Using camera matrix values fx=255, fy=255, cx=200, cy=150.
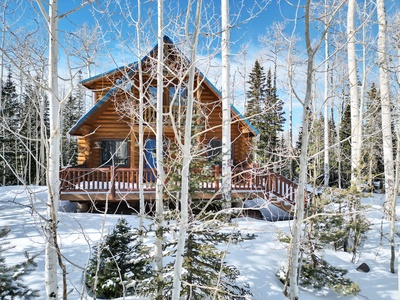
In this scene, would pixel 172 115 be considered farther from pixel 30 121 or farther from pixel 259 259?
pixel 30 121

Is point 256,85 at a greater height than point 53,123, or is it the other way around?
point 256,85

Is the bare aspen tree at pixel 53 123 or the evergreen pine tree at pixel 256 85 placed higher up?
the evergreen pine tree at pixel 256 85

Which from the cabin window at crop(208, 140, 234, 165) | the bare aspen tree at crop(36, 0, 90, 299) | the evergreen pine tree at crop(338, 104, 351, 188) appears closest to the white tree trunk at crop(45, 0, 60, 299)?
the bare aspen tree at crop(36, 0, 90, 299)

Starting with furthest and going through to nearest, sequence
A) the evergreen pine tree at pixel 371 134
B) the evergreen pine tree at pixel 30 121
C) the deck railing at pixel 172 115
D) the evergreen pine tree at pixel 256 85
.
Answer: the evergreen pine tree at pixel 256 85 → the evergreen pine tree at pixel 371 134 → the deck railing at pixel 172 115 → the evergreen pine tree at pixel 30 121

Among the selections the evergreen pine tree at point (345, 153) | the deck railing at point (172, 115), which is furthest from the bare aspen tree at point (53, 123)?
the evergreen pine tree at point (345, 153)

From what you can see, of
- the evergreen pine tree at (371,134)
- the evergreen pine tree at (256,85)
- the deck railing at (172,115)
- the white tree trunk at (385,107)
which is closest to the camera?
the deck railing at (172,115)

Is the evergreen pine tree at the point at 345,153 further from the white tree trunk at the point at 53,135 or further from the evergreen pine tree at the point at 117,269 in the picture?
the white tree trunk at the point at 53,135

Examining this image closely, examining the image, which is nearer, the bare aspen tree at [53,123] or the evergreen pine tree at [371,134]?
the bare aspen tree at [53,123]

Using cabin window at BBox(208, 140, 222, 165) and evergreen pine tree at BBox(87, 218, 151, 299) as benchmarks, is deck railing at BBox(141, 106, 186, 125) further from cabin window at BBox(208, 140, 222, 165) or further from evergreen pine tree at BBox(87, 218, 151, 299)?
evergreen pine tree at BBox(87, 218, 151, 299)

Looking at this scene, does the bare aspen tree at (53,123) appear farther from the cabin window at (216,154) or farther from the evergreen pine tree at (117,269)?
the cabin window at (216,154)

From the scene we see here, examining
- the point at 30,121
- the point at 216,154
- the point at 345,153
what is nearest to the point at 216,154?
the point at 216,154

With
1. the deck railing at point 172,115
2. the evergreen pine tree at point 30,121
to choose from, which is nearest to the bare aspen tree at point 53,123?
the evergreen pine tree at point 30,121

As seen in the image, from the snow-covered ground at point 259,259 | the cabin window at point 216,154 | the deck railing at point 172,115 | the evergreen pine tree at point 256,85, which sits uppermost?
the evergreen pine tree at point 256,85

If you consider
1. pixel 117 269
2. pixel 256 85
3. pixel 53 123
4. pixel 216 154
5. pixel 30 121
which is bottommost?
pixel 117 269
